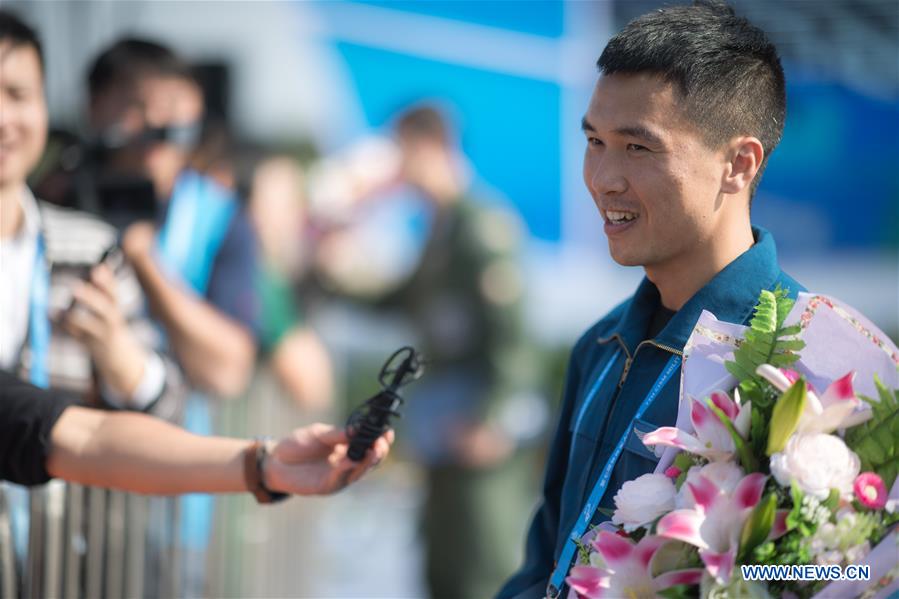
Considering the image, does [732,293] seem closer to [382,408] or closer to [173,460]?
[382,408]

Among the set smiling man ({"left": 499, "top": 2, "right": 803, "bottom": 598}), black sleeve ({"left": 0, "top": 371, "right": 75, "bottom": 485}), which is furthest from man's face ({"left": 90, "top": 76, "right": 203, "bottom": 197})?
smiling man ({"left": 499, "top": 2, "right": 803, "bottom": 598})

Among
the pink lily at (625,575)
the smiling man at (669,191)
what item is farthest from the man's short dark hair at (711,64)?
the pink lily at (625,575)

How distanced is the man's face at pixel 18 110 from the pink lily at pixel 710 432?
1.86 meters

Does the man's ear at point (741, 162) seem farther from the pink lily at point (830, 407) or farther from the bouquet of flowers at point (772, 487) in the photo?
the pink lily at point (830, 407)

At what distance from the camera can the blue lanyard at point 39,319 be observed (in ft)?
9.55

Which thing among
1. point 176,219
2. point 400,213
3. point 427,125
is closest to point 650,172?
point 176,219

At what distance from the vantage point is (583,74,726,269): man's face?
6.55 ft

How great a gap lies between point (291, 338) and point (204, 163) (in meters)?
0.78

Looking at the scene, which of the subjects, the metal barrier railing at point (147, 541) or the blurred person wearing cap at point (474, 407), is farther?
the blurred person wearing cap at point (474, 407)

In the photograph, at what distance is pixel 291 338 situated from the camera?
186 inches

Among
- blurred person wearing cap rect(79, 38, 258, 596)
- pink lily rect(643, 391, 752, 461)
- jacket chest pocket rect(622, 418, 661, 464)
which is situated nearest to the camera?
pink lily rect(643, 391, 752, 461)

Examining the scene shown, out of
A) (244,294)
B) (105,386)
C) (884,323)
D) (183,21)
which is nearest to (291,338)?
(244,294)

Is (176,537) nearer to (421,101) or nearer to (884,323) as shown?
(421,101)

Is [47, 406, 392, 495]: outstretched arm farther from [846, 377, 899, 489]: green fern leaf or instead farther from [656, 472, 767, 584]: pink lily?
[846, 377, 899, 489]: green fern leaf
